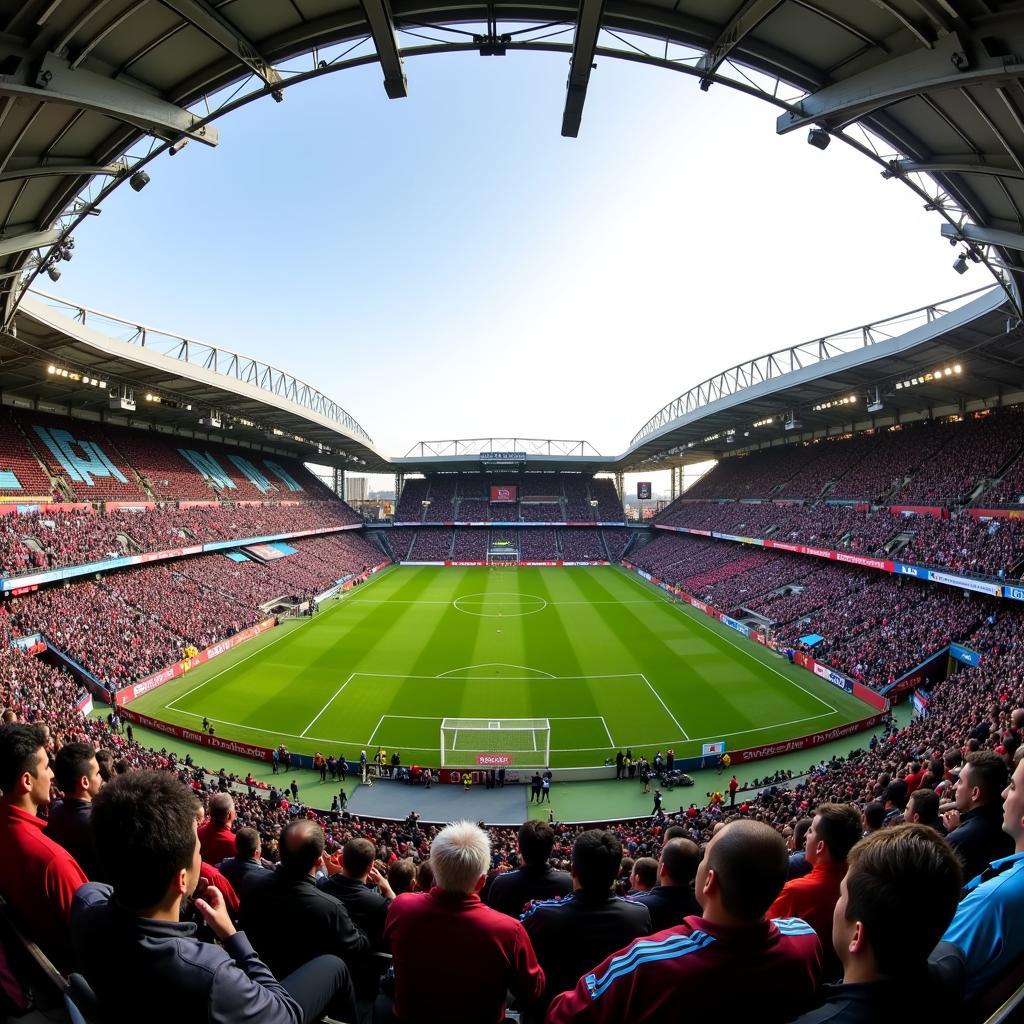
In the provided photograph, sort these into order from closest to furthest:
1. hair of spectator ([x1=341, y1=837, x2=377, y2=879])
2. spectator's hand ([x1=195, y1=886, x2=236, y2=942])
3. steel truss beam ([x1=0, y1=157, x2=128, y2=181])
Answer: spectator's hand ([x1=195, y1=886, x2=236, y2=942])
hair of spectator ([x1=341, y1=837, x2=377, y2=879])
steel truss beam ([x1=0, y1=157, x2=128, y2=181])

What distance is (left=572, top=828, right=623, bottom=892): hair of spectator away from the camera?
3.08 meters

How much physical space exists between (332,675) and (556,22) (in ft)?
88.2

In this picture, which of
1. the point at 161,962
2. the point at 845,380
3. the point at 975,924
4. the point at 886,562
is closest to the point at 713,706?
the point at 886,562

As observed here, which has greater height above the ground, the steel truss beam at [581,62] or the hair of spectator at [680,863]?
the steel truss beam at [581,62]

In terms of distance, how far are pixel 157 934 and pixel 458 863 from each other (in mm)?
1290

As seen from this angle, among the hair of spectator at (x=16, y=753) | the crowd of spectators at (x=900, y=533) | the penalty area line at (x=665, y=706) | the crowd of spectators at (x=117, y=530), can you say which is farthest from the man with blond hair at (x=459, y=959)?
the crowd of spectators at (x=117, y=530)

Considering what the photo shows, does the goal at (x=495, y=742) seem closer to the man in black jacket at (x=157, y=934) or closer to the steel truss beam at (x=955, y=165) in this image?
the man in black jacket at (x=157, y=934)

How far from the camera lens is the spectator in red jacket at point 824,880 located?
3391 millimetres

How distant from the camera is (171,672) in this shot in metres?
26.4

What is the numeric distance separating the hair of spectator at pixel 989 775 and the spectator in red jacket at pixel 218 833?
6488 mm

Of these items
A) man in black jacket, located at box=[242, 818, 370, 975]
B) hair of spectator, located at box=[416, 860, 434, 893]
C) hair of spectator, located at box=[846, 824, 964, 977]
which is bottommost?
hair of spectator, located at box=[416, 860, 434, 893]

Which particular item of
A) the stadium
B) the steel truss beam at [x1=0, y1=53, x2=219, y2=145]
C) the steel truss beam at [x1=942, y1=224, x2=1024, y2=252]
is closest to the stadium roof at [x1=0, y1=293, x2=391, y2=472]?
the stadium

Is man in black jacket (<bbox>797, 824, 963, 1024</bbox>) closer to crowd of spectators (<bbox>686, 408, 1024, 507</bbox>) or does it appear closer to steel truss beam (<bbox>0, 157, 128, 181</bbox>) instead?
steel truss beam (<bbox>0, 157, 128, 181</bbox>)

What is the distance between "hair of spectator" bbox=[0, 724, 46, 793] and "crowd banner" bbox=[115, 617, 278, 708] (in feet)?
76.3
